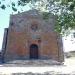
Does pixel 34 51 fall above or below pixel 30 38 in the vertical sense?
below

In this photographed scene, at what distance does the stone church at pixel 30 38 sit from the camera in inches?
1484

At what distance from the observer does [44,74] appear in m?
21.3

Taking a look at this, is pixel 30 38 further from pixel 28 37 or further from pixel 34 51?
pixel 34 51

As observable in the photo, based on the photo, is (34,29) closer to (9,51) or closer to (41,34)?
(41,34)

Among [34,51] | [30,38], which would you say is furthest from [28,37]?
[34,51]

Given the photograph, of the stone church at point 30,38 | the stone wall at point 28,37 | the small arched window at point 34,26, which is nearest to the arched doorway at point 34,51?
the stone church at point 30,38

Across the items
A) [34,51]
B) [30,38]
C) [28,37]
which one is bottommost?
[34,51]

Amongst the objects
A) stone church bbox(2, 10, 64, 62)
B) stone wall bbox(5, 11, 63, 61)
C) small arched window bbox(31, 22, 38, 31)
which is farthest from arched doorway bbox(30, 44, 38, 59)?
small arched window bbox(31, 22, 38, 31)

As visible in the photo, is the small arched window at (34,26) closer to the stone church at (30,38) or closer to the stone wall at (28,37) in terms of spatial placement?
the stone church at (30,38)

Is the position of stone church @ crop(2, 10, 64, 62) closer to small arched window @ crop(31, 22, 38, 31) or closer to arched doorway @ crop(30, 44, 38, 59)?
small arched window @ crop(31, 22, 38, 31)

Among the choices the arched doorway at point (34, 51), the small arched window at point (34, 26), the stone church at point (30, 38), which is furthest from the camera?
the arched doorway at point (34, 51)

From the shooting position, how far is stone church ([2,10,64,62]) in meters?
37.7

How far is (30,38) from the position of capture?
38.2 meters

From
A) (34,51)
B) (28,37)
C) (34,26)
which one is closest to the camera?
(28,37)
